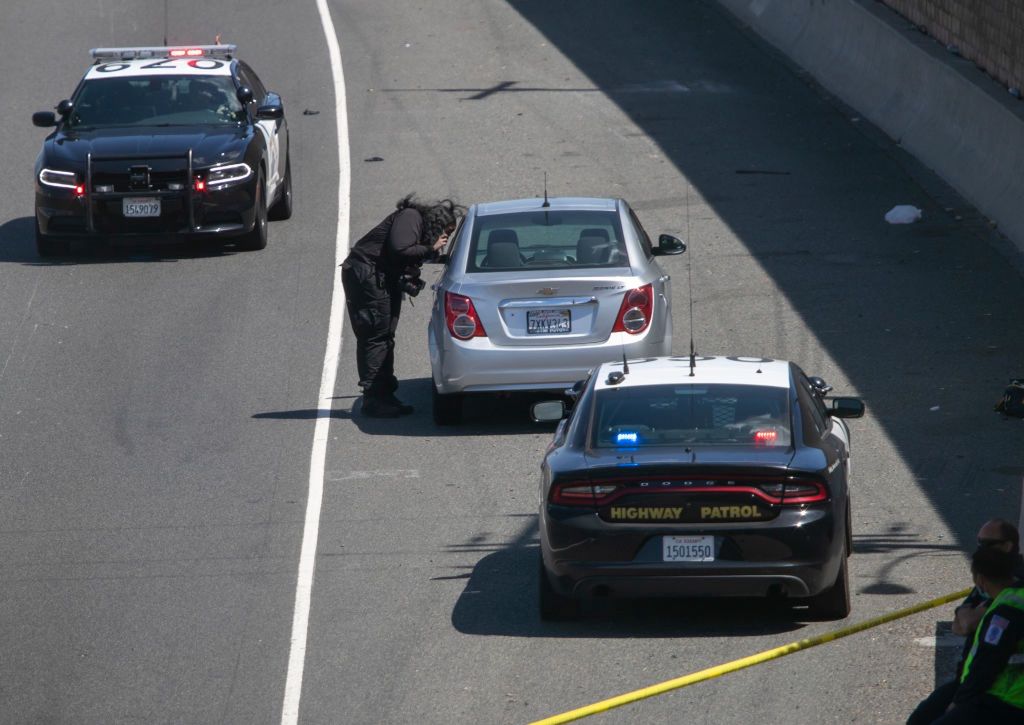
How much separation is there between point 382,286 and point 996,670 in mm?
8686

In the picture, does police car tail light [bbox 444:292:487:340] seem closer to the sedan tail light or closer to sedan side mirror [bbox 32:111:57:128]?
the sedan tail light

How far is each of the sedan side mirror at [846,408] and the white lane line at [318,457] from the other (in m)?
3.18

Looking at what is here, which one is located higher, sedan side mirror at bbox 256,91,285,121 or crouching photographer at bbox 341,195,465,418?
crouching photographer at bbox 341,195,465,418

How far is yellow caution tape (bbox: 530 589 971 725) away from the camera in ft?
27.1

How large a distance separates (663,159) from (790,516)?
1501 centimetres

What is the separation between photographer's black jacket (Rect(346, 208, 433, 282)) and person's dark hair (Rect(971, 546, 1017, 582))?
26.8ft

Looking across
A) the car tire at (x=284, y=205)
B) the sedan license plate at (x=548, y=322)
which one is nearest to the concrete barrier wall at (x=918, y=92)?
the sedan license plate at (x=548, y=322)

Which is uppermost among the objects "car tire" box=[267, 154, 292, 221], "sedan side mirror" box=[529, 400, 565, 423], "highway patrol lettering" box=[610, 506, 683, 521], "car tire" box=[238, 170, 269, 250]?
"highway patrol lettering" box=[610, 506, 683, 521]

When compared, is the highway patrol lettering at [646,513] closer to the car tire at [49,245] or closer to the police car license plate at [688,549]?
the police car license plate at [688,549]

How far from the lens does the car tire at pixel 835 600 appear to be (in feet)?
30.3

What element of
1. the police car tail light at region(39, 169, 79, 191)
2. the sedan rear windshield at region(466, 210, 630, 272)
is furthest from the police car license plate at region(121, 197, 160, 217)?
the sedan rear windshield at region(466, 210, 630, 272)

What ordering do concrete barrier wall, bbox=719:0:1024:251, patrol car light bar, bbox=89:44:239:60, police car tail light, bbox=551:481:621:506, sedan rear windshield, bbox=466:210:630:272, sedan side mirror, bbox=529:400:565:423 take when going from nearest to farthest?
police car tail light, bbox=551:481:621:506, sedan side mirror, bbox=529:400:565:423, sedan rear windshield, bbox=466:210:630:272, concrete barrier wall, bbox=719:0:1024:251, patrol car light bar, bbox=89:44:239:60

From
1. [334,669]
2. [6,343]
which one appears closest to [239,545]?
[334,669]

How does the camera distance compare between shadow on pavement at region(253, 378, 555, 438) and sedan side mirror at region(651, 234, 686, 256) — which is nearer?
shadow on pavement at region(253, 378, 555, 438)
